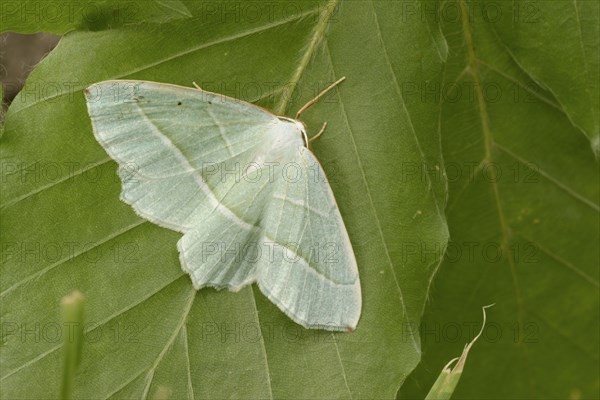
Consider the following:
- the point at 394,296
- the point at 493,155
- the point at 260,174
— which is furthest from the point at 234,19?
the point at 493,155

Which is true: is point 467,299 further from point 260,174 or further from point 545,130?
point 260,174

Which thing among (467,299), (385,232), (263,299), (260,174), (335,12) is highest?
(335,12)

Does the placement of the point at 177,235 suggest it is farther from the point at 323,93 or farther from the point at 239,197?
the point at 323,93

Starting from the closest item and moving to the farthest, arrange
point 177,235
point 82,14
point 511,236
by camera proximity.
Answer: point 82,14
point 177,235
point 511,236

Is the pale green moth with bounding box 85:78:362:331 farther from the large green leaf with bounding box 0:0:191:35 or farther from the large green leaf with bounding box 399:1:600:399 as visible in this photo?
the large green leaf with bounding box 399:1:600:399

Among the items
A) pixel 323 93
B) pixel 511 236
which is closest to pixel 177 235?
pixel 323 93

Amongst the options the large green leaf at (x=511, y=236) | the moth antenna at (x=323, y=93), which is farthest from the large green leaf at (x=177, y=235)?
the large green leaf at (x=511, y=236)
